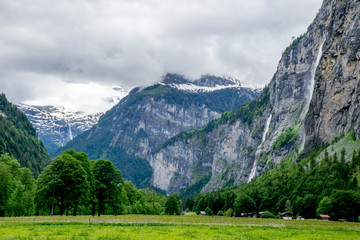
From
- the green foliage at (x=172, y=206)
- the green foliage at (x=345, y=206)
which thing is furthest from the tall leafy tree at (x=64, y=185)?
the green foliage at (x=345, y=206)

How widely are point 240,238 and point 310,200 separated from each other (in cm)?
11025

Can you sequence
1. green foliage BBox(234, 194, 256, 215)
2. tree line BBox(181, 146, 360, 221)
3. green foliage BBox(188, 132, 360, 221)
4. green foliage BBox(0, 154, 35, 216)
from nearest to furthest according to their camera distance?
green foliage BBox(0, 154, 35, 216) → tree line BBox(181, 146, 360, 221) → green foliage BBox(188, 132, 360, 221) → green foliage BBox(234, 194, 256, 215)

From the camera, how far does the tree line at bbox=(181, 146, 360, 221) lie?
109375 mm

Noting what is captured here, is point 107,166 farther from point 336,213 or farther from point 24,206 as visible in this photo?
point 336,213

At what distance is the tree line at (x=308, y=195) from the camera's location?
109375mm

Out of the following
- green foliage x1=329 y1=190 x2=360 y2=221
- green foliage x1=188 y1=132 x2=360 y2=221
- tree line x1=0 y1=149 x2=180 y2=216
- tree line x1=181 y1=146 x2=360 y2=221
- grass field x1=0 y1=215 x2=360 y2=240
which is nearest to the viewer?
grass field x1=0 y1=215 x2=360 y2=240

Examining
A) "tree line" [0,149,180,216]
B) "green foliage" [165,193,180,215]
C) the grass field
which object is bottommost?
"green foliage" [165,193,180,215]

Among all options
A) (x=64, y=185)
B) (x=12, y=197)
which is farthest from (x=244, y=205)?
(x=64, y=185)

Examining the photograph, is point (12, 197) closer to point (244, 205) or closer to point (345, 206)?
point (244, 205)

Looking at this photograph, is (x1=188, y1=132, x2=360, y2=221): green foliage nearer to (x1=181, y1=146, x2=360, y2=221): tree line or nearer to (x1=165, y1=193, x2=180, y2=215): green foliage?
(x1=181, y1=146, x2=360, y2=221): tree line

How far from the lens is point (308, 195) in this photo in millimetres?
135500

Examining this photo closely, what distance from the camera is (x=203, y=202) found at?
7475 inches

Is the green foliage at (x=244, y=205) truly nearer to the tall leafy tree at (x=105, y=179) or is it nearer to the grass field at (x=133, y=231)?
the tall leafy tree at (x=105, y=179)

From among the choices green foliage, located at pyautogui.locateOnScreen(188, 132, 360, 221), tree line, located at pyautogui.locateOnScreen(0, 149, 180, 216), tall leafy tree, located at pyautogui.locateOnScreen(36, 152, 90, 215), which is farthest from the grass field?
green foliage, located at pyautogui.locateOnScreen(188, 132, 360, 221)
